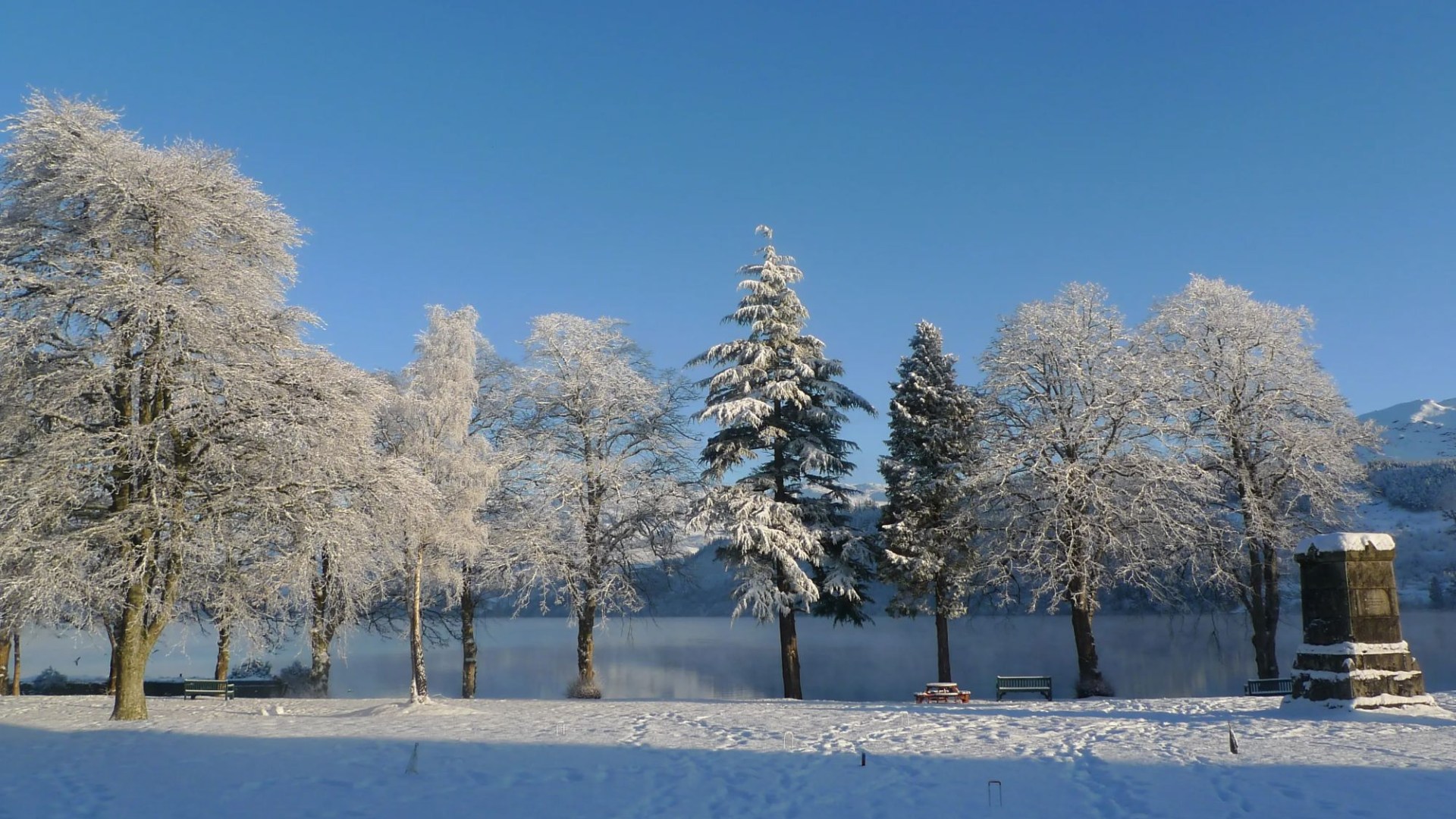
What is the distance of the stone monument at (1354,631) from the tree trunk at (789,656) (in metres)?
12.8

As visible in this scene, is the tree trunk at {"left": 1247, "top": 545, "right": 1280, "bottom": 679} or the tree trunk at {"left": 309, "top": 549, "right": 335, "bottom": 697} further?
the tree trunk at {"left": 309, "top": 549, "right": 335, "bottom": 697}

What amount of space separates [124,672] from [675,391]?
1702cm

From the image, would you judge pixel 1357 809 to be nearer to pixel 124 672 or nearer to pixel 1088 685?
pixel 1088 685

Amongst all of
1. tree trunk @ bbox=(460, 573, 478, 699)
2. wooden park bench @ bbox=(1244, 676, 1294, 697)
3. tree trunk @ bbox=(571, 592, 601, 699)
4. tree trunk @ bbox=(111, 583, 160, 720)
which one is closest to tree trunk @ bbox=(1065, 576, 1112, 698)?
wooden park bench @ bbox=(1244, 676, 1294, 697)

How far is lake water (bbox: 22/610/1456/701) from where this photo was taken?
34.7m

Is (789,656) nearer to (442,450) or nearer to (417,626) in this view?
(417,626)

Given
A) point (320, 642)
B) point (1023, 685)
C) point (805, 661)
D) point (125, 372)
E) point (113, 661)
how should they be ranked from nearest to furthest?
1. point (125, 372)
2. point (1023, 685)
3. point (113, 661)
4. point (320, 642)
5. point (805, 661)

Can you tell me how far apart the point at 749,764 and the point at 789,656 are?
14511 mm

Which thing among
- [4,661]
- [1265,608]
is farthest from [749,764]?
[4,661]

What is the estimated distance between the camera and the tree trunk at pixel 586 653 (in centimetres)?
2595

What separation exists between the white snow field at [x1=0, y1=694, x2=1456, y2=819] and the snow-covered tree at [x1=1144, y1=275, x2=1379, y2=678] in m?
9.36

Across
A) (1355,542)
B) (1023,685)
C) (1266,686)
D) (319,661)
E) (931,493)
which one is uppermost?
(931,493)

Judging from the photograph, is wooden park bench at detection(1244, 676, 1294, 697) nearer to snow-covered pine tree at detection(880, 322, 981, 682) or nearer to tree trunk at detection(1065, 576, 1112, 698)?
tree trunk at detection(1065, 576, 1112, 698)

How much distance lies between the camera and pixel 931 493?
2512 cm
